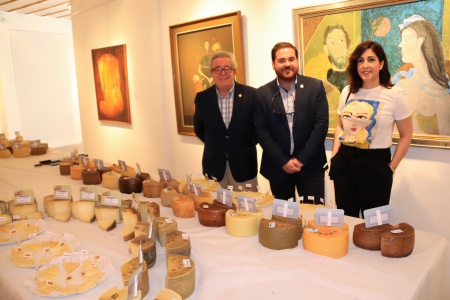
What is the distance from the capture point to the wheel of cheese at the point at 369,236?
1569 millimetres

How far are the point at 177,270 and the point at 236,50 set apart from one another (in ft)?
9.96

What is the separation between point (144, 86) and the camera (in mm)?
5473

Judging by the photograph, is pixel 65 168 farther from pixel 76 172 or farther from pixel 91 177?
pixel 91 177

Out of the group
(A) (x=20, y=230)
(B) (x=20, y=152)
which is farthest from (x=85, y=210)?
(B) (x=20, y=152)

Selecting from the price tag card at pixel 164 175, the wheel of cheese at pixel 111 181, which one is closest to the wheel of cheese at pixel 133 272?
the price tag card at pixel 164 175

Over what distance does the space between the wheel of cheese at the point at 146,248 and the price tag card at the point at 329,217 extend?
27.8 inches

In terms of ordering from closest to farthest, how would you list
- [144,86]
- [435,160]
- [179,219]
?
1. [179,219]
2. [435,160]
3. [144,86]

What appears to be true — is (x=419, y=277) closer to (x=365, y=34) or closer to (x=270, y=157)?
(x=270, y=157)

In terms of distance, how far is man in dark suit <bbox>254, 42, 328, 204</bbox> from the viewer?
2.54m

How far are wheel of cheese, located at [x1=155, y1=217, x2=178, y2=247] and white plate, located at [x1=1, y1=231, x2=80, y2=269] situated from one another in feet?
1.25

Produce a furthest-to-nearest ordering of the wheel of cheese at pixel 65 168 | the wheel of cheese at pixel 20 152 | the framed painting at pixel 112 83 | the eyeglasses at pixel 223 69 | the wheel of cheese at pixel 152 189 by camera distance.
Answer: the framed painting at pixel 112 83 → the wheel of cheese at pixel 20 152 → the wheel of cheese at pixel 65 168 → the eyeglasses at pixel 223 69 → the wheel of cheese at pixel 152 189

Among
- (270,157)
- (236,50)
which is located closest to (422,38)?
(270,157)

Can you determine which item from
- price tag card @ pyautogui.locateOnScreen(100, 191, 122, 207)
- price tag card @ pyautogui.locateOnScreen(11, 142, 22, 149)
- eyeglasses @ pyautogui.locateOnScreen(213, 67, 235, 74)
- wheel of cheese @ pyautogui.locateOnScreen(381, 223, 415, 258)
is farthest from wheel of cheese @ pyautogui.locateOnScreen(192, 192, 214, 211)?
price tag card @ pyautogui.locateOnScreen(11, 142, 22, 149)

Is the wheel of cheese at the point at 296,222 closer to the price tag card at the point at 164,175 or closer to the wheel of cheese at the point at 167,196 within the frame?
the wheel of cheese at the point at 167,196
